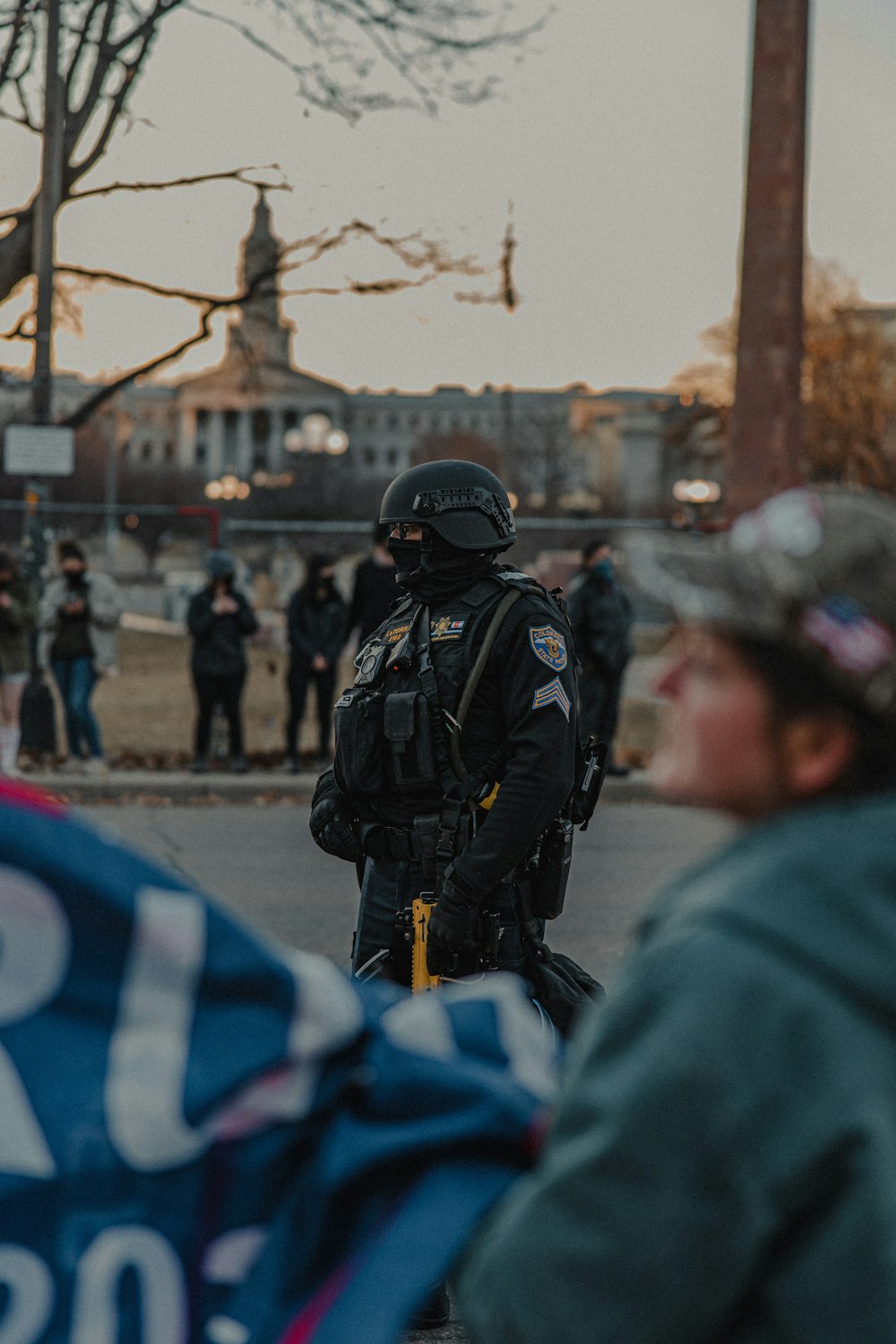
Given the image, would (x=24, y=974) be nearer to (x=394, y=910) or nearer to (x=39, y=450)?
(x=394, y=910)

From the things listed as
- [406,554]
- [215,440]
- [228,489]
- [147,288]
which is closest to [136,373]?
[147,288]

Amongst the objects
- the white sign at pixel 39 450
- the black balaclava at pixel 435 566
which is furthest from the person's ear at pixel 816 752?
the white sign at pixel 39 450

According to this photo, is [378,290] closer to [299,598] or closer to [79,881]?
A: [299,598]

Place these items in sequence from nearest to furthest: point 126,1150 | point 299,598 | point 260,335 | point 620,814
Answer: point 126,1150 → point 620,814 → point 299,598 → point 260,335

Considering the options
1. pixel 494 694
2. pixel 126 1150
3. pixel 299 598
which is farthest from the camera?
pixel 299 598

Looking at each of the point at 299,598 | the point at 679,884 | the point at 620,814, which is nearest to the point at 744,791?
the point at 679,884

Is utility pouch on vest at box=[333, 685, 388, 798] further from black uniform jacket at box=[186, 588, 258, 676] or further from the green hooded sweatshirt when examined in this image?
black uniform jacket at box=[186, 588, 258, 676]

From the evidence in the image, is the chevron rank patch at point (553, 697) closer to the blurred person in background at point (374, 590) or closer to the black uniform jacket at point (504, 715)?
the black uniform jacket at point (504, 715)

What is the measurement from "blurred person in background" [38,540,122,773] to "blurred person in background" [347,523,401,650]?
2.20m

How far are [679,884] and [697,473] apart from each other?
68.0 metres

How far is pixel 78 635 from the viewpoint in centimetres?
1382

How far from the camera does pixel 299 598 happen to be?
13.9m

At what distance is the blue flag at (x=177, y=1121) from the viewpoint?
179 centimetres

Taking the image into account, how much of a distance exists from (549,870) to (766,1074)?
2.80m
